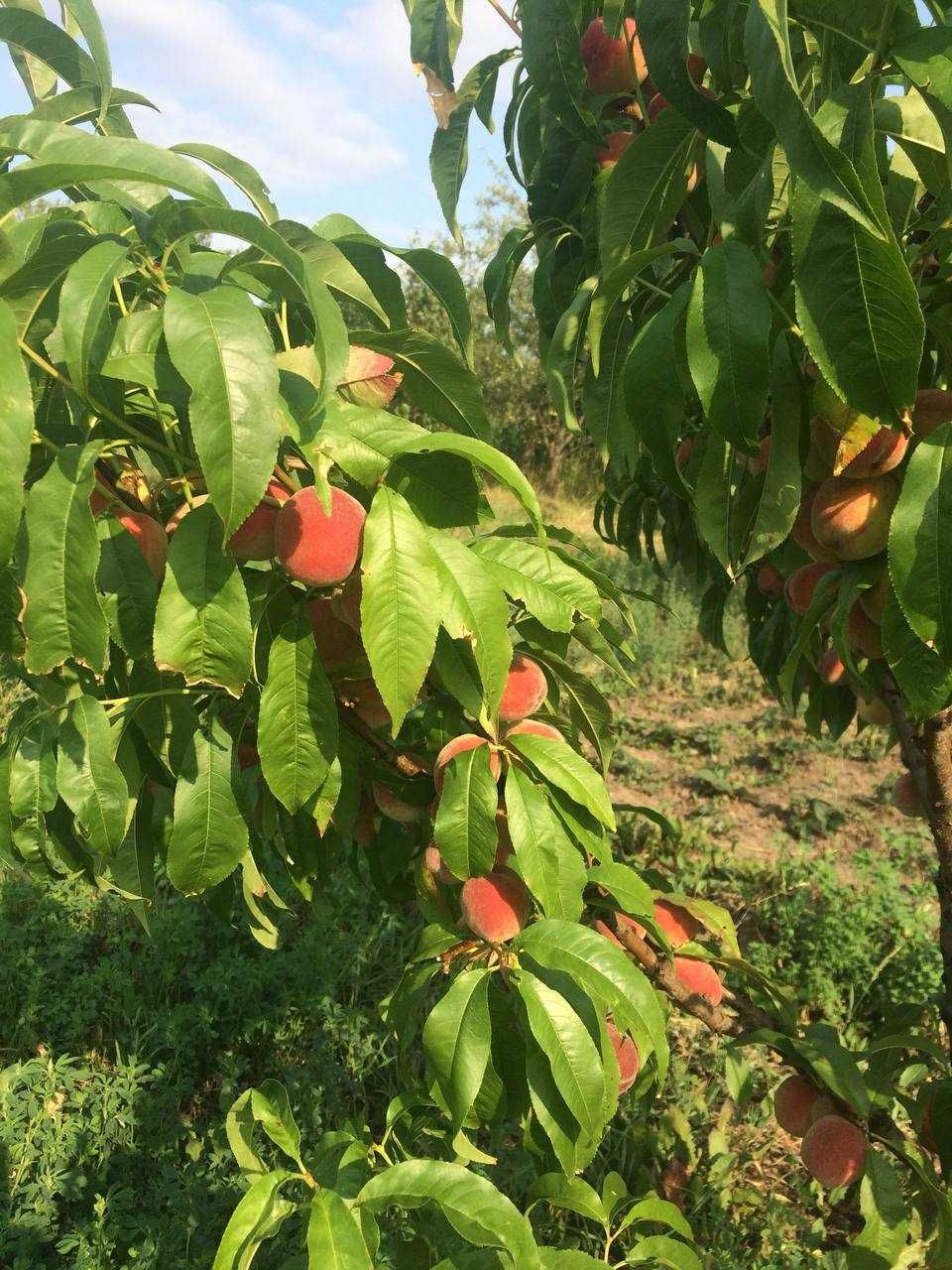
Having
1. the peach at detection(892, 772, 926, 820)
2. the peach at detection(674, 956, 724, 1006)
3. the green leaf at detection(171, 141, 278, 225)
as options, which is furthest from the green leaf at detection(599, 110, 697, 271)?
the peach at detection(892, 772, 926, 820)

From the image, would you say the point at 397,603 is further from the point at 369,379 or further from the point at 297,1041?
the point at 297,1041

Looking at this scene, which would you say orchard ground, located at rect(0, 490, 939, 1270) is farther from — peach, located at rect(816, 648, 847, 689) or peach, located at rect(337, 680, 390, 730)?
peach, located at rect(816, 648, 847, 689)

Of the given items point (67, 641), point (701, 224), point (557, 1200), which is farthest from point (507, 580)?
point (557, 1200)

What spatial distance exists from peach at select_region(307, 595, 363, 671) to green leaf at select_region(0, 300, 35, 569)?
0.33m

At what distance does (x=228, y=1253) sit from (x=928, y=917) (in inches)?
109

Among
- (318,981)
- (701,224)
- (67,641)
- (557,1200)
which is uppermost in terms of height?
(701,224)

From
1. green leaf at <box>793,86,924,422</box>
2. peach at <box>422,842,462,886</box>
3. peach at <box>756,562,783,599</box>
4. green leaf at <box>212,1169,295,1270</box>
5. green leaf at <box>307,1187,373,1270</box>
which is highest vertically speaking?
green leaf at <box>793,86,924,422</box>

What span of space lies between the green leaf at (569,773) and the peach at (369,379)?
34 cm

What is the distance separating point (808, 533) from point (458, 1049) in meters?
0.59

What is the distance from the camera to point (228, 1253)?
0.75m

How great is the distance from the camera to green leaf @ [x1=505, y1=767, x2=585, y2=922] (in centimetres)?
81

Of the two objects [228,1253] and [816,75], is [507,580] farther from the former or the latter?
[228,1253]

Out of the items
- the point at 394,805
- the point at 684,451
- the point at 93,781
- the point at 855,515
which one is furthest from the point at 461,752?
the point at 684,451

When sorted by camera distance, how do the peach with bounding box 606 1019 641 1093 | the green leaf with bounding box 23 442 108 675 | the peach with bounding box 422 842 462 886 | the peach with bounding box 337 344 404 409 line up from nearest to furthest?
the green leaf with bounding box 23 442 108 675 → the peach with bounding box 337 344 404 409 → the peach with bounding box 422 842 462 886 → the peach with bounding box 606 1019 641 1093
